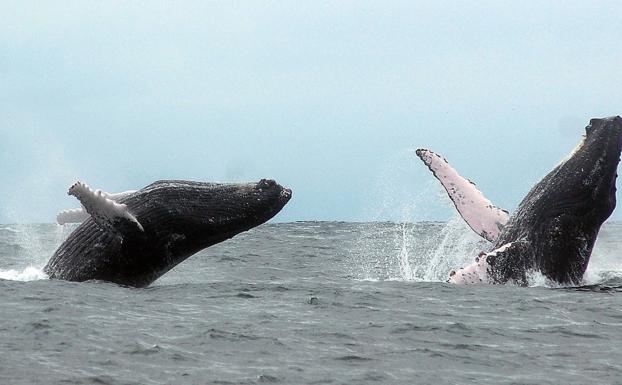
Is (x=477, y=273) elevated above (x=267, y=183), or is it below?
below

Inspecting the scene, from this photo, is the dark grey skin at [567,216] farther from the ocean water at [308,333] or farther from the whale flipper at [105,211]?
the whale flipper at [105,211]

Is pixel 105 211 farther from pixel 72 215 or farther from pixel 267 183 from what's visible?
pixel 267 183

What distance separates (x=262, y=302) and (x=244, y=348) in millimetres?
3080

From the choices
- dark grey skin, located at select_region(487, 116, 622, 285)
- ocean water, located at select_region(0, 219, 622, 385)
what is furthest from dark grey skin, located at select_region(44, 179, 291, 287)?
dark grey skin, located at select_region(487, 116, 622, 285)

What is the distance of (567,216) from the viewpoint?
47.6 ft

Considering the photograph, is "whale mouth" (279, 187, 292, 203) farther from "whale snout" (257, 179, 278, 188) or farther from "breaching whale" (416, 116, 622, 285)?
"breaching whale" (416, 116, 622, 285)

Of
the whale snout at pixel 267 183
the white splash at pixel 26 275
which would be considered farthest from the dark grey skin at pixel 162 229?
the white splash at pixel 26 275

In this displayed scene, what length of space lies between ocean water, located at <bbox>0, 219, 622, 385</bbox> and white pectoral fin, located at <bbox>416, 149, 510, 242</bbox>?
3.51ft

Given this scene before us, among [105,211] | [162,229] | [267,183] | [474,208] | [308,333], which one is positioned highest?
[267,183]

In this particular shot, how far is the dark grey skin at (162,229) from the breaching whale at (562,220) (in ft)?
9.73

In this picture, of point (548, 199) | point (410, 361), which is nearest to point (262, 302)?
point (410, 361)

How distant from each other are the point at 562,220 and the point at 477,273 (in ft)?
4.77

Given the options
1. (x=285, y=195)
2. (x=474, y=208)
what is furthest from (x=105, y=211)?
(x=474, y=208)

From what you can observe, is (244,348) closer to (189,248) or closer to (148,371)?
(148,371)
